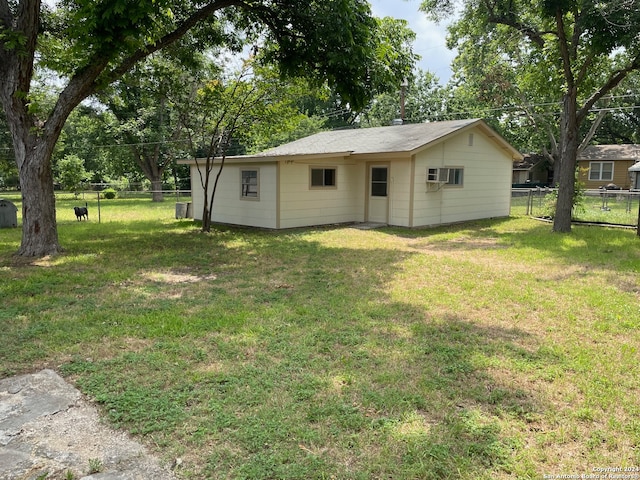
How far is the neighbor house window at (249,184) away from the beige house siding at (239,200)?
114mm

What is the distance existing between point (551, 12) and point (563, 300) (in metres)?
7.70

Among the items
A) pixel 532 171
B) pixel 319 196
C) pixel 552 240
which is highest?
pixel 532 171

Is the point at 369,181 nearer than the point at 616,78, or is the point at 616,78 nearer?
the point at 616,78

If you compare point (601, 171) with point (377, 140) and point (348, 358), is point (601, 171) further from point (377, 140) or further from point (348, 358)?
point (348, 358)

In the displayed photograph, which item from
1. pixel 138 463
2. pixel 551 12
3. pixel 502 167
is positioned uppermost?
pixel 551 12

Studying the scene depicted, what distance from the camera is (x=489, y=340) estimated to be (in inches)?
167

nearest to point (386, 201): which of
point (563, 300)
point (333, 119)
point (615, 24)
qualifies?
point (615, 24)

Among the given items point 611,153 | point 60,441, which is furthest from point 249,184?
point 611,153

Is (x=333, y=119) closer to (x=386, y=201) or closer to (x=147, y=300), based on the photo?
(x=386, y=201)

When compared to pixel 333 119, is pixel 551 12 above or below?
below

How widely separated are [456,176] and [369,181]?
2761mm

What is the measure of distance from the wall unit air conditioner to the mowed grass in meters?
5.29

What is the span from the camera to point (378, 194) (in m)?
13.6

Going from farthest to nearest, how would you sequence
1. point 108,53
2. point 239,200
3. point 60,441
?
1. point 239,200
2. point 108,53
3. point 60,441
